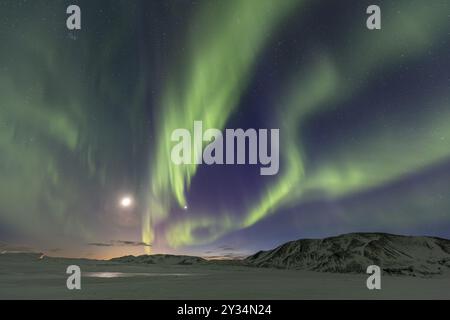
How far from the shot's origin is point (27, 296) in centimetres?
3975
